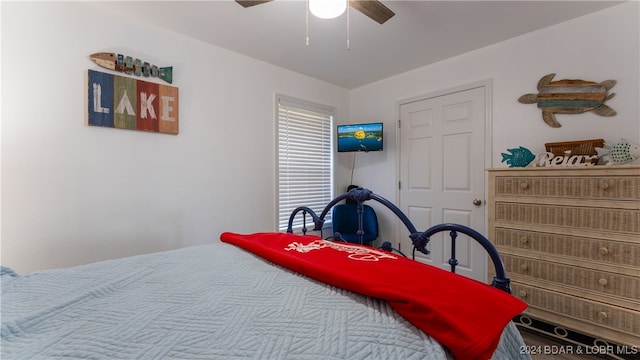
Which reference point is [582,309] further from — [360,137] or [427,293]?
[360,137]

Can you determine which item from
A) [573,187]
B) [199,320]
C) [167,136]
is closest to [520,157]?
[573,187]

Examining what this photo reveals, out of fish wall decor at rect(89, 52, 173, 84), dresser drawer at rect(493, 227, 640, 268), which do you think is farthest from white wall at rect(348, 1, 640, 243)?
fish wall decor at rect(89, 52, 173, 84)

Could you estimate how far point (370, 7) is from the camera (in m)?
1.57

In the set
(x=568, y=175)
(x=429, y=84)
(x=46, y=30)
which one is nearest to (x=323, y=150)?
(x=429, y=84)

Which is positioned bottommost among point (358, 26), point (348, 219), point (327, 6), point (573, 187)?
point (348, 219)

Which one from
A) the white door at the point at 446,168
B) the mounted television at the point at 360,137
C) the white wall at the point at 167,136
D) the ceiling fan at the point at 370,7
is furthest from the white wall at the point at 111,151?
the white door at the point at 446,168

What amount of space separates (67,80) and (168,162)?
2.76 ft

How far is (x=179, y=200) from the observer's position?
236 centimetres

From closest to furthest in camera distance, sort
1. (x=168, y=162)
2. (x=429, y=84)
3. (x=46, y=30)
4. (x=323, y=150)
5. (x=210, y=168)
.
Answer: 1. (x=46, y=30)
2. (x=168, y=162)
3. (x=210, y=168)
4. (x=429, y=84)
5. (x=323, y=150)

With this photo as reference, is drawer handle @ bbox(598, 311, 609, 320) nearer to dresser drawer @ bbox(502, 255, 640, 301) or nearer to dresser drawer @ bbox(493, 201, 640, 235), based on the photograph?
dresser drawer @ bbox(502, 255, 640, 301)

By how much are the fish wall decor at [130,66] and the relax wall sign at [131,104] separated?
2.7 inches

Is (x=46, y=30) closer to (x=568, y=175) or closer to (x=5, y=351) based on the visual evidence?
(x=5, y=351)

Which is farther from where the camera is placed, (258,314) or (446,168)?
(446,168)

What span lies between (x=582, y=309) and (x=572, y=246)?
40 centimetres
